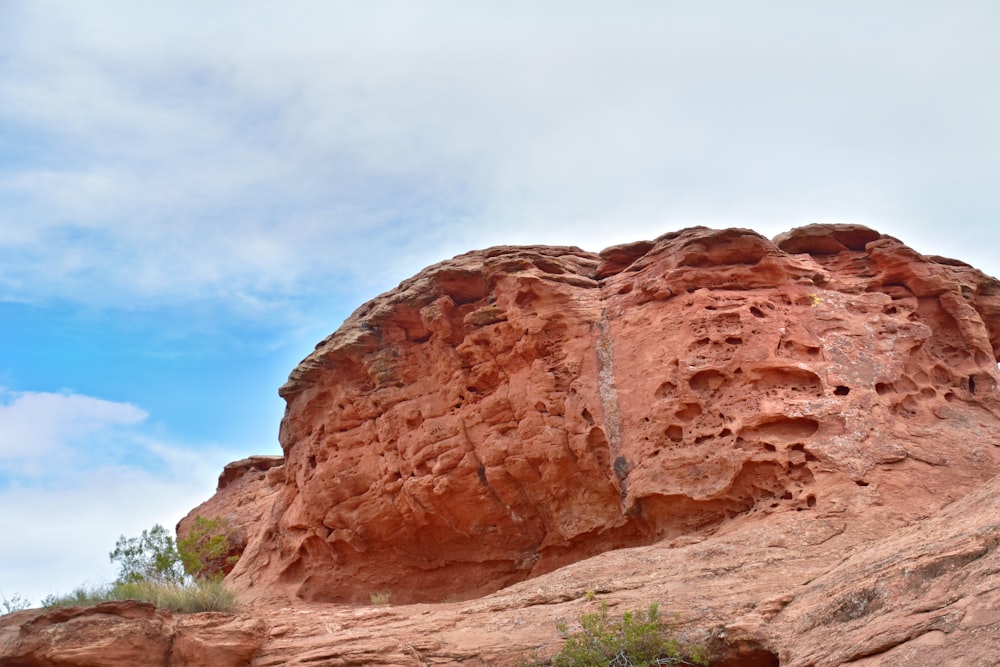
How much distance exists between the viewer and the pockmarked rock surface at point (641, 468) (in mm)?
10852

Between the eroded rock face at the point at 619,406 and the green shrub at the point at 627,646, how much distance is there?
392 cm

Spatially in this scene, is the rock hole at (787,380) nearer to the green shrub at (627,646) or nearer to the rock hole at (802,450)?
the rock hole at (802,450)

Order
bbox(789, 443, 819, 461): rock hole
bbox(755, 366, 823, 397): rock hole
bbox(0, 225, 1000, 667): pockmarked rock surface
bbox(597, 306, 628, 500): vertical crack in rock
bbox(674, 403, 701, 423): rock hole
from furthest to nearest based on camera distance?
bbox(597, 306, 628, 500): vertical crack in rock
bbox(674, 403, 701, 423): rock hole
bbox(755, 366, 823, 397): rock hole
bbox(789, 443, 819, 461): rock hole
bbox(0, 225, 1000, 667): pockmarked rock surface

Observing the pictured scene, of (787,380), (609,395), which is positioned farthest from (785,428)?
(609,395)

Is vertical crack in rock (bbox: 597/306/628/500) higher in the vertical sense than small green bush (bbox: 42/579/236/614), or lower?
higher

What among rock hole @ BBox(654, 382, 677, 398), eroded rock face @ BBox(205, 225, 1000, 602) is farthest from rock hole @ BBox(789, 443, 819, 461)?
rock hole @ BBox(654, 382, 677, 398)

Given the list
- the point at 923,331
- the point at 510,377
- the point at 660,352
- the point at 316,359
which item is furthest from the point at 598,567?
the point at 316,359

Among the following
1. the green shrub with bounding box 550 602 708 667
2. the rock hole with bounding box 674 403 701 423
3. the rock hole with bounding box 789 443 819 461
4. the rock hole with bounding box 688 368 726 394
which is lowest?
the green shrub with bounding box 550 602 708 667

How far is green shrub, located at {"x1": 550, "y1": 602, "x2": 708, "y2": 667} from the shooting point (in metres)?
10.6

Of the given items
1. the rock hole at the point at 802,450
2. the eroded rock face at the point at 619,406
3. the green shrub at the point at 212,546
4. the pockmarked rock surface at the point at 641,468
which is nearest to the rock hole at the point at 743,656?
the pockmarked rock surface at the point at 641,468

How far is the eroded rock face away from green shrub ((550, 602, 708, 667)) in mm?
3918

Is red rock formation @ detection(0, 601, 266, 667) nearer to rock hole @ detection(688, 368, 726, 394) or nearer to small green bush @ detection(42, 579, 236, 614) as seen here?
small green bush @ detection(42, 579, 236, 614)

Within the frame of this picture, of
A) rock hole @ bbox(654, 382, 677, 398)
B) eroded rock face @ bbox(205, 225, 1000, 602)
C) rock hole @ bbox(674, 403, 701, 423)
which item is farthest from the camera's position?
rock hole @ bbox(654, 382, 677, 398)

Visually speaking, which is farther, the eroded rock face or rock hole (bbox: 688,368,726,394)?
rock hole (bbox: 688,368,726,394)
